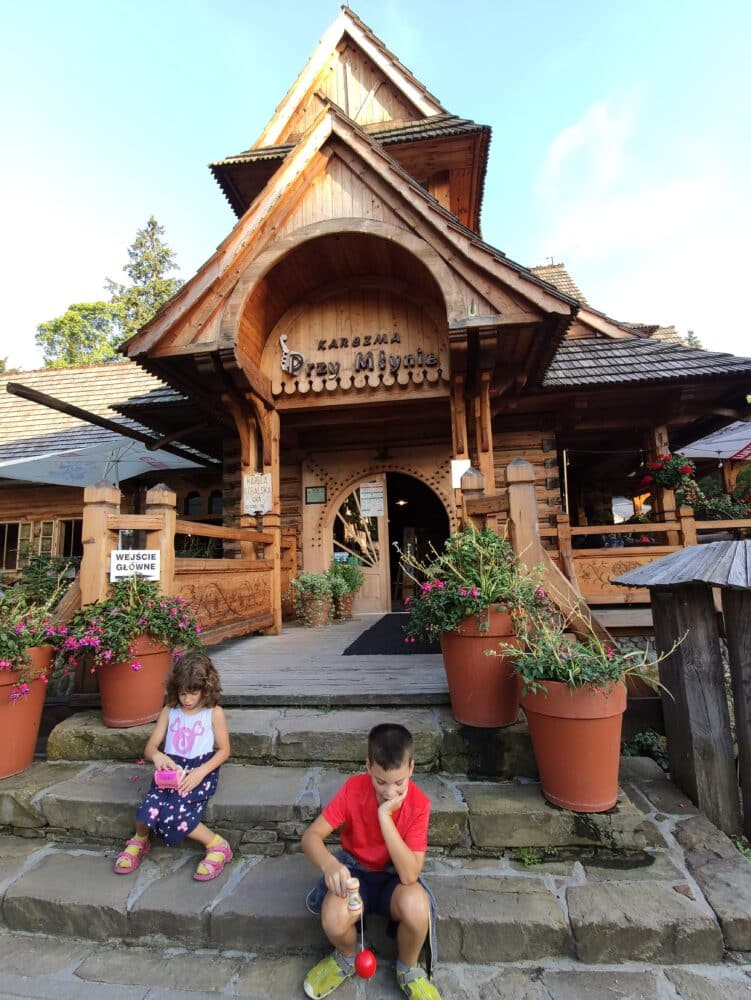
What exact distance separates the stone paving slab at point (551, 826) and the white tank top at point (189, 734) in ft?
4.58

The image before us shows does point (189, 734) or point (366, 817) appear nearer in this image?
point (366, 817)

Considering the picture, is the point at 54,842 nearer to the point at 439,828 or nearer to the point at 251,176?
the point at 439,828

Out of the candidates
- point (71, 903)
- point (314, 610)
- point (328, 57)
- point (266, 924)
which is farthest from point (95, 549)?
point (328, 57)

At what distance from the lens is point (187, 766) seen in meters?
2.46

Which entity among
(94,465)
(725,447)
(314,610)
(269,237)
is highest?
(269,237)

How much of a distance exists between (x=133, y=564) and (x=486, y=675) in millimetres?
2458

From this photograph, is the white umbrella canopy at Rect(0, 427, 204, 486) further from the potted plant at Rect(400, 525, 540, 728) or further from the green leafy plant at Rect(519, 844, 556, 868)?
the green leafy plant at Rect(519, 844, 556, 868)

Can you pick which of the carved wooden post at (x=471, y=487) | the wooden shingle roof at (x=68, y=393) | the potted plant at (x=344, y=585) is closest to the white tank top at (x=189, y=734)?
the carved wooden post at (x=471, y=487)

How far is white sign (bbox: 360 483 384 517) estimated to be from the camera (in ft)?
27.2

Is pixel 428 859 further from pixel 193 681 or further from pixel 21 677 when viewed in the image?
pixel 21 677

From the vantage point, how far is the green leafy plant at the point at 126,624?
2961mm

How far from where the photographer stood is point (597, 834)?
226 cm

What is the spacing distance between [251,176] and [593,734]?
10.7m

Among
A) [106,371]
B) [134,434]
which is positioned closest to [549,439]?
[134,434]
